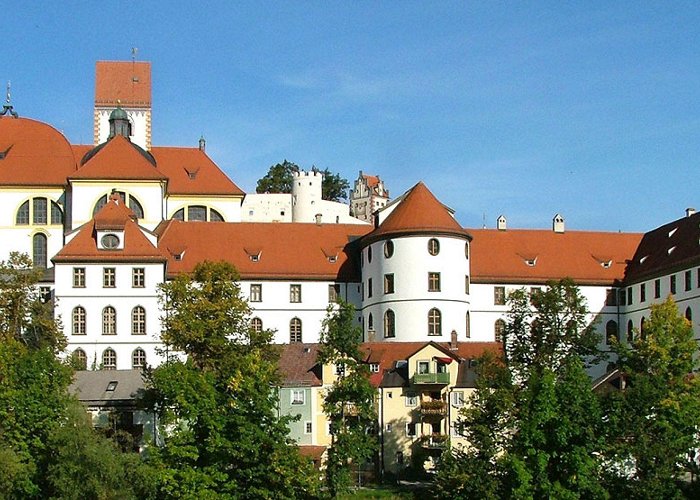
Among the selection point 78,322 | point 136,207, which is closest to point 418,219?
point 136,207

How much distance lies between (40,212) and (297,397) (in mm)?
28694

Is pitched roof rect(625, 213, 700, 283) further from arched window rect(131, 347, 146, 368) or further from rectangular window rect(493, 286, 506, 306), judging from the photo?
arched window rect(131, 347, 146, 368)

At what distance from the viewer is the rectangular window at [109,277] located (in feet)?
255

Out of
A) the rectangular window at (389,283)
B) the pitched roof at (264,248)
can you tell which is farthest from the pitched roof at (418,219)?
the pitched roof at (264,248)

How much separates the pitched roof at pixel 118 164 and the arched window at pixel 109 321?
12387mm

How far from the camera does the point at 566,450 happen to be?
57.0m

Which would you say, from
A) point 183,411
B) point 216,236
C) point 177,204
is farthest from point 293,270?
point 183,411

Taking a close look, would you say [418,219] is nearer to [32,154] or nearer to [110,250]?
[110,250]

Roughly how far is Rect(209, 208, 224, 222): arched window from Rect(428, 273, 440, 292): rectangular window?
18.9 metres

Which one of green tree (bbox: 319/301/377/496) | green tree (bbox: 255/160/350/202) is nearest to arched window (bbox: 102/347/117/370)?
green tree (bbox: 319/301/377/496)

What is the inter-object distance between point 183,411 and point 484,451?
13027 millimetres

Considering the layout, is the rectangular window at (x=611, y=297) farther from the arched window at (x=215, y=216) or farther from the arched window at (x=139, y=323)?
the arched window at (x=139, y=323)

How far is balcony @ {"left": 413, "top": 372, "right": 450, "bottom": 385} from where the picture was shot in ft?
221

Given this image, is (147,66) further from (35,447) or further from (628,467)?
(628,467)
